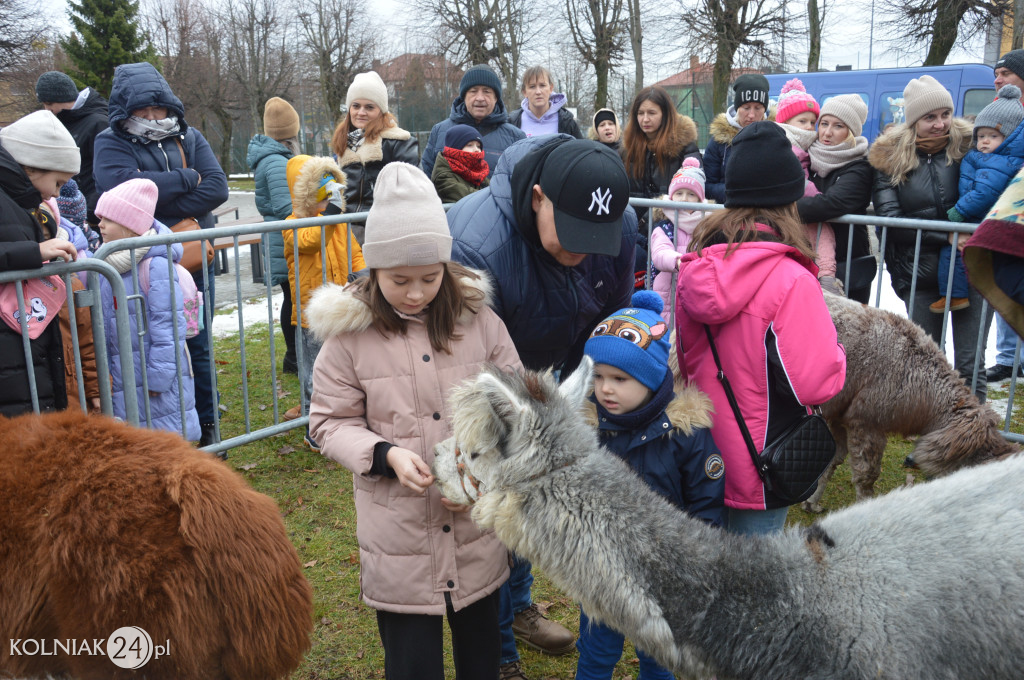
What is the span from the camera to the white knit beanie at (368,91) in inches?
247

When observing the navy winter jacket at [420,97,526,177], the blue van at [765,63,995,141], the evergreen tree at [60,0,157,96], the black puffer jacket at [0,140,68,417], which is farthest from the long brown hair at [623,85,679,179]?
the evergreen tree at [60,0,157,96]

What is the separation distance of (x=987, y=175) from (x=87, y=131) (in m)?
6.62

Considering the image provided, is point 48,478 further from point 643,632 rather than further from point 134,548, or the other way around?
point 643,632

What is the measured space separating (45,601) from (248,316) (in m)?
7.91

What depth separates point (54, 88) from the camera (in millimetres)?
6070

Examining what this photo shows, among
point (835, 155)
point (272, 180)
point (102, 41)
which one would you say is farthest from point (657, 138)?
point (102, 41)

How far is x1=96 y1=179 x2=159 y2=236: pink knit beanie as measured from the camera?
427 centimetres

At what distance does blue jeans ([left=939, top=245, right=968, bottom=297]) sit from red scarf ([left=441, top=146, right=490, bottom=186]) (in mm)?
3350

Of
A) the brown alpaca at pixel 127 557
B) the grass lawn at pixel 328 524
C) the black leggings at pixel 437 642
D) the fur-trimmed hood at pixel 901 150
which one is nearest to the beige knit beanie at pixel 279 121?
the grass lawn at pixel 328 524

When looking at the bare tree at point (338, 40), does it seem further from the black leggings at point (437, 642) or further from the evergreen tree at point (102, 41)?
the black leggings at point (437, 642)

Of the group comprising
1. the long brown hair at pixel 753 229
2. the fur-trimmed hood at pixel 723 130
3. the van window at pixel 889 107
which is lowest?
the long brown hair at pixel 753 229

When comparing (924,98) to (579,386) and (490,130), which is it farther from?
(579,386)

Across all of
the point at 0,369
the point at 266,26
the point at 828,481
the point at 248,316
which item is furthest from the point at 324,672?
the point at 266,26

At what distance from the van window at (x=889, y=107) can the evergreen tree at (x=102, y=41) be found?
1075 inches
